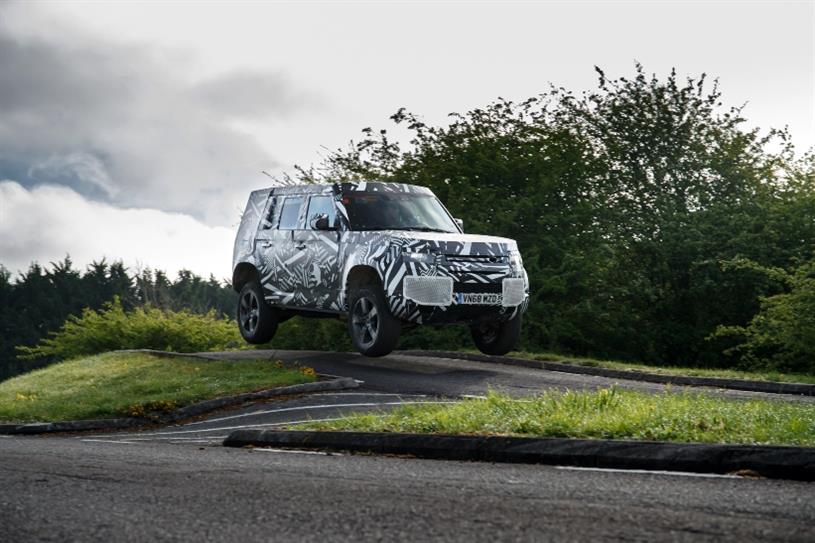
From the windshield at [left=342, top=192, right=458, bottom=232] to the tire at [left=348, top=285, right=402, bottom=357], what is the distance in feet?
3.58

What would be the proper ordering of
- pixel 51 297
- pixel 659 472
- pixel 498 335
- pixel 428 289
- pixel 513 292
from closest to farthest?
pixel 659 472, pixel 428 289, pixel 513 292, pixel 498 335, pixel 51 297

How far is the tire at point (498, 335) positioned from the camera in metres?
17.7

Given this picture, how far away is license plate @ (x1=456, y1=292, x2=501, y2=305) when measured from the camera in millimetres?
16094

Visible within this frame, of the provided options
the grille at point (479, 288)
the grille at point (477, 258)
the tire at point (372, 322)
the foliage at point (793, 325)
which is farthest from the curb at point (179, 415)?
the foliage at point (793, 325)

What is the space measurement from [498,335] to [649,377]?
8.42 feet

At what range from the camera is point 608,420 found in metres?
9.21

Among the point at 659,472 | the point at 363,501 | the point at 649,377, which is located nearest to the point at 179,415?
the point at 649,377

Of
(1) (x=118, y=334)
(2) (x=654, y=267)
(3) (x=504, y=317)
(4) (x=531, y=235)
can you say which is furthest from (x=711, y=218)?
(1) (x=118, y=334)

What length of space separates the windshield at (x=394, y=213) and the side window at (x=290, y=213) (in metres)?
1.32

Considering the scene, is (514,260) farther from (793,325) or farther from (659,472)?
(659,472)

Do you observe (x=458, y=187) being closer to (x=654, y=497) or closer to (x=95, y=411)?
(x=95, y=411)

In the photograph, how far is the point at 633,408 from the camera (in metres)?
10.2

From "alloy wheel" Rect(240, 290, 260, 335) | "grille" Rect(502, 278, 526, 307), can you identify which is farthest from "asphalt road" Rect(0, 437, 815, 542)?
"alloy wheel" Rect(240, 290, 260, 335)

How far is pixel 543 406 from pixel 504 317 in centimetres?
639
